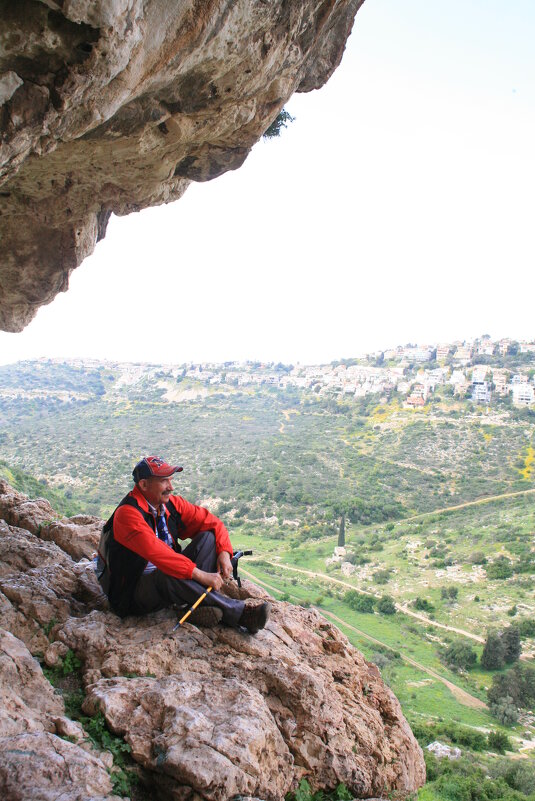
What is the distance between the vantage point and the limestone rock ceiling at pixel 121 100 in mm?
2924

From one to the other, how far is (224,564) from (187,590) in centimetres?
47

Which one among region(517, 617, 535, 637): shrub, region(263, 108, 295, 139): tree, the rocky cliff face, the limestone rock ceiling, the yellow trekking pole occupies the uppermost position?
region(263, 108, 295, 139): tree

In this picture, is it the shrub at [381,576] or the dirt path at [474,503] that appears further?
the dirt path at [474,503]

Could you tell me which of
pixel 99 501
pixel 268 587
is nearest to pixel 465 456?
pixel 268 587

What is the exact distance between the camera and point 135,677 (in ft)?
10.8

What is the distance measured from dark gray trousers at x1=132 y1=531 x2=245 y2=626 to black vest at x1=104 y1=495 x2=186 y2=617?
63 mm

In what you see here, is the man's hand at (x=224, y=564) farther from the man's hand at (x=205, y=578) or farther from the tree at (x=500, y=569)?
the tree at (x=500, y=569)

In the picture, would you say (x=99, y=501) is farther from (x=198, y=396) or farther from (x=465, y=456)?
(x=198, y=396)

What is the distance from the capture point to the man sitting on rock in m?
3.63

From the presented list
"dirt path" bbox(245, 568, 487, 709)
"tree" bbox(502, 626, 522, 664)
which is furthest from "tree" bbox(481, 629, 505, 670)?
"dirt path" bbox(245, 568, 487, 709)

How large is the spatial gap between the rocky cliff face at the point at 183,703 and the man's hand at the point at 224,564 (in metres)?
0.47

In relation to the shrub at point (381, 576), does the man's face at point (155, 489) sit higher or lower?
higher

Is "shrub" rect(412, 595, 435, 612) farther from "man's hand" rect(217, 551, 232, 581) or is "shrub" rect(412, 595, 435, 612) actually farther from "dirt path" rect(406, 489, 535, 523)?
"man's hand" rect(217, 551, 232, 581)

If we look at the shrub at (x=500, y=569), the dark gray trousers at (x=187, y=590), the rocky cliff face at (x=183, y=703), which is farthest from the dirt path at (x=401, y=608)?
the dark gray trousers at (x=187, y=590)
